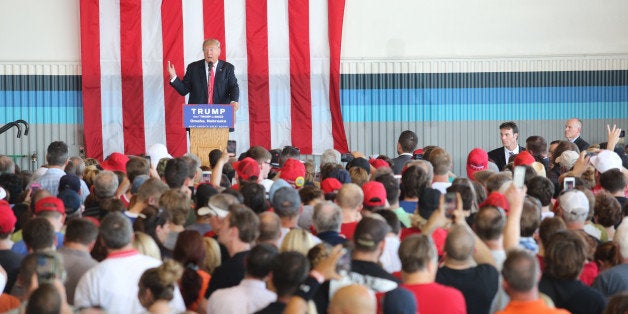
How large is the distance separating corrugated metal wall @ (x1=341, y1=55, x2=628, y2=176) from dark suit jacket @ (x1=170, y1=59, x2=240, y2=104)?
3207 millimetres

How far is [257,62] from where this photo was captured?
586 inches

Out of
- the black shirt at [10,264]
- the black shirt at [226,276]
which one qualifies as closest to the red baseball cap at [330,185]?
the black shirt at [226,276]

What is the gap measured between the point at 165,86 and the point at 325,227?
9509 millimetres

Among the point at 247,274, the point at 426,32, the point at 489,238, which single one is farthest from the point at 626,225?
the point at 426,32

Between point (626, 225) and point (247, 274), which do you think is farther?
point (626, 225)

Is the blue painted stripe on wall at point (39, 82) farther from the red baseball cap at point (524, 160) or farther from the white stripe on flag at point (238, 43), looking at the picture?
the red baseball cap at point (524, 160)

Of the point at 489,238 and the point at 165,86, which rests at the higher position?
the point at 165,86

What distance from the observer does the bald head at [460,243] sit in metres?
4.83

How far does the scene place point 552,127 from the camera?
50.5ft

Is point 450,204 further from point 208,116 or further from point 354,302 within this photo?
point 208,116

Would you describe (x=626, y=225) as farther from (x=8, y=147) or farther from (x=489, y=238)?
(x=8, y=147)

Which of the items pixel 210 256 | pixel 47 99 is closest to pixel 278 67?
pixel 47 99

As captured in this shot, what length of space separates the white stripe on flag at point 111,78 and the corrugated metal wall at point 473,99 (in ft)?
10.3

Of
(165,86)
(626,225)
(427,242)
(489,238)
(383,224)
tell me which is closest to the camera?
(427,242)
